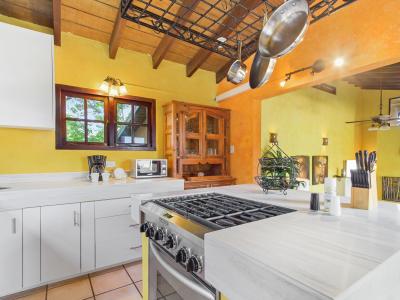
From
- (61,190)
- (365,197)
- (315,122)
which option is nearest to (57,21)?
(61,190)

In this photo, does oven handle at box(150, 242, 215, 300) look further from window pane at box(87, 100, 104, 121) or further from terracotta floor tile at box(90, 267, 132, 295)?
window pane at box(87, 100, 104, 121)

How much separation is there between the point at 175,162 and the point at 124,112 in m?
1.00

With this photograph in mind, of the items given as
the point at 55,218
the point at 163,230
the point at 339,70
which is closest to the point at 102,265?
the point at 55,218

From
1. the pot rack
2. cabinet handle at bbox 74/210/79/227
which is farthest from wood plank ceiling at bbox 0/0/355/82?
cabinet handle at bbox 74/210/79/227

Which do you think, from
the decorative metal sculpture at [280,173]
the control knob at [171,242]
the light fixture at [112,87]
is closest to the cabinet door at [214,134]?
the light fixture at [112,87]

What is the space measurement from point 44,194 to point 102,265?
2.97 feet

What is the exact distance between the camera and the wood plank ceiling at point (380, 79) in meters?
4.35

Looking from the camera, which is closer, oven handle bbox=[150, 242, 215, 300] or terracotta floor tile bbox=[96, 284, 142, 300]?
oven handle bbox=[150, 242, 215, 300]

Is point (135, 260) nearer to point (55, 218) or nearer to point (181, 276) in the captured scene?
point (55, 218)

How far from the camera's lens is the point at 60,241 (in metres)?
2.04

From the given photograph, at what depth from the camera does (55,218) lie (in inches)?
79.7

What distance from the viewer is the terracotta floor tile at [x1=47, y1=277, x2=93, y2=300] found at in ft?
6.35

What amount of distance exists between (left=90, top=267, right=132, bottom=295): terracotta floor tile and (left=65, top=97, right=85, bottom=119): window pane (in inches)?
73.0

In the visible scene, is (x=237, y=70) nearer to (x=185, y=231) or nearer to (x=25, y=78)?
(x=185, y=231)
